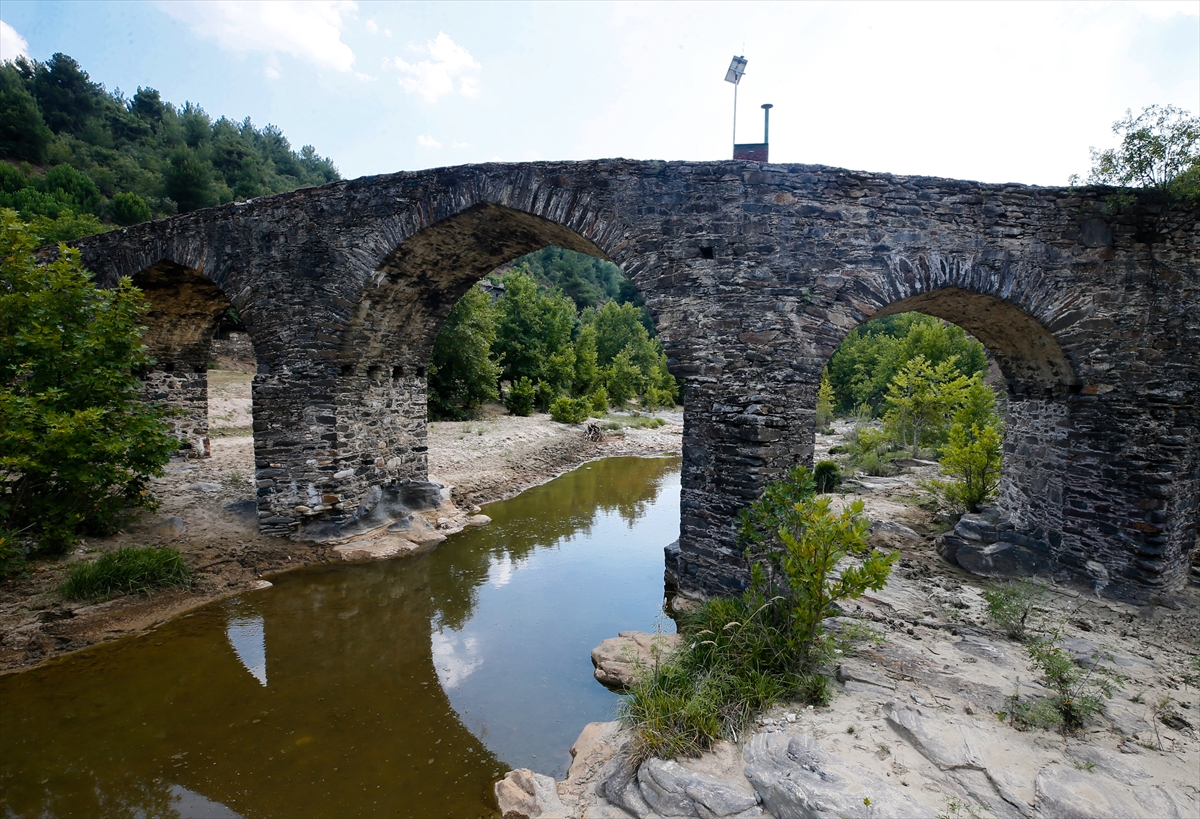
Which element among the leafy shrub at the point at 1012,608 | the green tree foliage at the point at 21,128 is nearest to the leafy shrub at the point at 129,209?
the green tree foliage at the point at 21,128

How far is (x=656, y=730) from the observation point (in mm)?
3994

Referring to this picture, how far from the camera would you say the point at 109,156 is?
3800 cm

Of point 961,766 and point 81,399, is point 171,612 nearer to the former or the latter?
point 81,399

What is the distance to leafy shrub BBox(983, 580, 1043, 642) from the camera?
5.33 meters

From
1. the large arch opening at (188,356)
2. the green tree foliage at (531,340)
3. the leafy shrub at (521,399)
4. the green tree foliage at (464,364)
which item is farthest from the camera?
the green tree foliage at (531,340)

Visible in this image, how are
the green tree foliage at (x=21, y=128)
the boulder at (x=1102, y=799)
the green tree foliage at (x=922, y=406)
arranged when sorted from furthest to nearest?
the green tree foliage at (x=21, y=128) < the green tree foliage at (x=922, y=406) < the boulder at (x=1102, y=799)

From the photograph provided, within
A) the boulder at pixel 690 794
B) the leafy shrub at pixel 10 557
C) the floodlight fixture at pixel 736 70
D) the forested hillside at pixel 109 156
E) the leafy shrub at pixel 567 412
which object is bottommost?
the boulder at pixel 690 794

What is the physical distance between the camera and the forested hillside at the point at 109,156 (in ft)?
98.0

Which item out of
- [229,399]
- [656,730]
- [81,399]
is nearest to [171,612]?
[81,399]

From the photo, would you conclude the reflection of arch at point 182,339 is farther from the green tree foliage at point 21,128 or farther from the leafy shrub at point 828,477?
the green tree foliage at point 21,128

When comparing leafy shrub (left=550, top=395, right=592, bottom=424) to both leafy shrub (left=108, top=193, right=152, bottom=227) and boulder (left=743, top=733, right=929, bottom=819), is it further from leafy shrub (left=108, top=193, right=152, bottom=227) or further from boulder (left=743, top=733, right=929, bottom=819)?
leafy shrub (left=108, top=193, right=152, bottom=227)

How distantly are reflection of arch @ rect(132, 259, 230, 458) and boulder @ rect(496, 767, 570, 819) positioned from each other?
898cm

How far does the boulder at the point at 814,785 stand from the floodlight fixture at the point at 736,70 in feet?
27.0

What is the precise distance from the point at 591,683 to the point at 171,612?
5093mm
